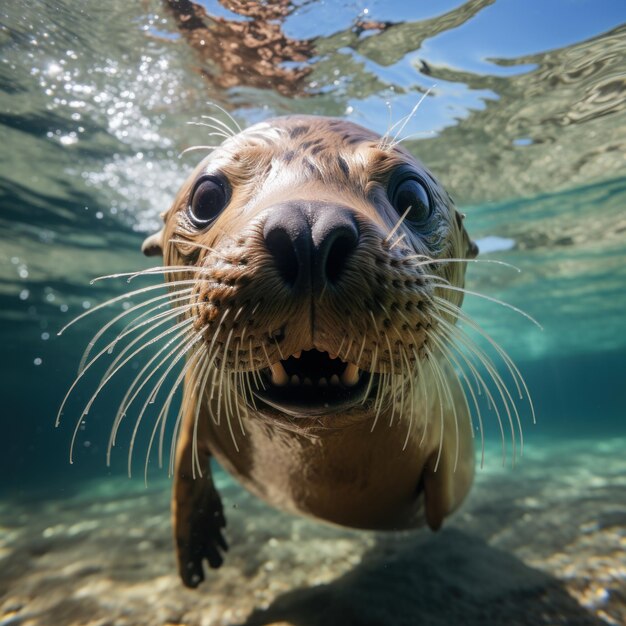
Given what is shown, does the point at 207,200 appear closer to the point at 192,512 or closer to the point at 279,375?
the point at 279,375

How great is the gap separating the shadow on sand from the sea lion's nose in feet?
9.01

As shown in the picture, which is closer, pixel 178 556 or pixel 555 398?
pixel 178 556

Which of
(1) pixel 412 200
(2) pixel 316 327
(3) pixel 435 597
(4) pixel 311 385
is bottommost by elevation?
(3) pixel 435 597

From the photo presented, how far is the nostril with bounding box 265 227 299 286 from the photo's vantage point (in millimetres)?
1570

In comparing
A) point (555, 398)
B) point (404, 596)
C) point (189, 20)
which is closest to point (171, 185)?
point (189, 20)

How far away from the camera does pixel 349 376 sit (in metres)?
1.93

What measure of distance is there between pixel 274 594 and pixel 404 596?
1.03 m

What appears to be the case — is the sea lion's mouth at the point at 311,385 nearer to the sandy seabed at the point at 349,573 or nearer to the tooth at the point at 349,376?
the tooth at the point at 349,376

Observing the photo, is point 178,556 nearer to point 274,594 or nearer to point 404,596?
point 274,594

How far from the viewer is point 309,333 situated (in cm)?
161

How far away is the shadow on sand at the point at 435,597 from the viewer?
3.28 m

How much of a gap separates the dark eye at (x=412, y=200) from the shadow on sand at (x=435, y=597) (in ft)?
8.74

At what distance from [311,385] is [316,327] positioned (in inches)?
16.3

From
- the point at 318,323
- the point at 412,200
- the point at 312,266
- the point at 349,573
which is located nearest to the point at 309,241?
the point at 312,266
